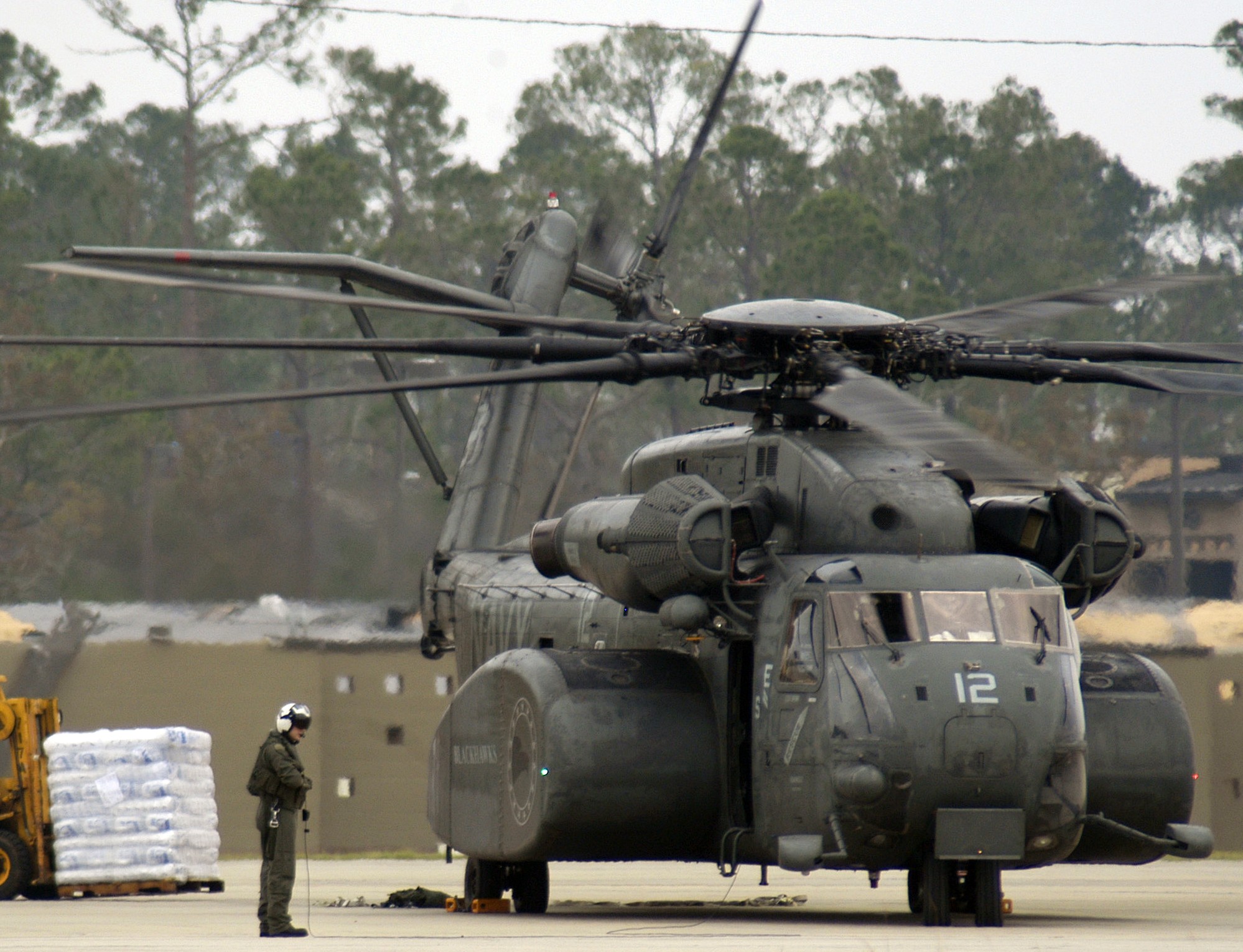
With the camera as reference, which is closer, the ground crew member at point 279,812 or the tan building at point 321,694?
the ground crew member at point 279,812

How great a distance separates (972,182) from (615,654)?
3973 centimetres

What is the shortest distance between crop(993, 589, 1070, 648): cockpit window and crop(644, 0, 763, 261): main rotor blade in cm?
387

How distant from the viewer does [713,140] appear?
50000 mm

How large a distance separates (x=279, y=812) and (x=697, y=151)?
5.76 m

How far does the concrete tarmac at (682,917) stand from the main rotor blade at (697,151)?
5417 mm

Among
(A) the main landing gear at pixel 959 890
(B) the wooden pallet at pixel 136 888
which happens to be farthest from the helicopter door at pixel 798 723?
(B) the wooden pallet at pixel 136 888

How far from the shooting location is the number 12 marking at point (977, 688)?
480 inches

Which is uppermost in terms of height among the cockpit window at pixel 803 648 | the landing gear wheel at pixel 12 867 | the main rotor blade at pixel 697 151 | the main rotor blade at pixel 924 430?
the main rotor blade at pixel 697 151

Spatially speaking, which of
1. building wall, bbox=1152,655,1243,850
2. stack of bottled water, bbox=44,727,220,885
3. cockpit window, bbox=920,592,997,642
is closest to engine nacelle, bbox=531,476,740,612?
cockpit window, bbox=920,592,997,642

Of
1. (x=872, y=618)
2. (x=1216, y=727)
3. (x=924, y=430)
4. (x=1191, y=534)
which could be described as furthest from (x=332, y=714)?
(x=1191, y=534)

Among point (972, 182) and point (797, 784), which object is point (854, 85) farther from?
point (797, 784)

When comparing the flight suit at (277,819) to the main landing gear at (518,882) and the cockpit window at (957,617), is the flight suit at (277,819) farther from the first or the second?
the cockpit window at (957,617)

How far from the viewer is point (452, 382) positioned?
12.4 metres

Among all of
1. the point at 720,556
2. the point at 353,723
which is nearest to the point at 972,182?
the point at 353,723
